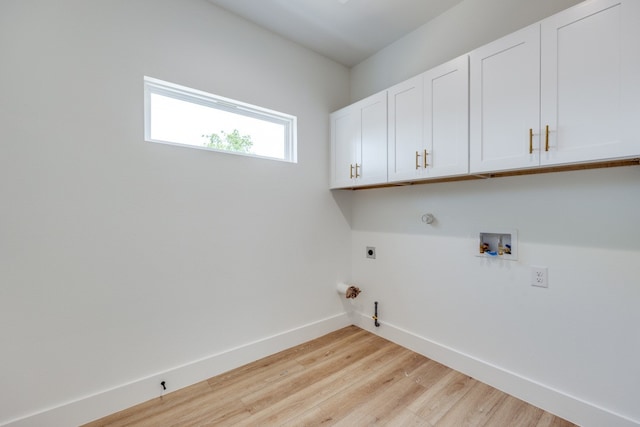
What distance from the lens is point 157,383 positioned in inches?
73.1

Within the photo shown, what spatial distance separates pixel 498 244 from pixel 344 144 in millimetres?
1559

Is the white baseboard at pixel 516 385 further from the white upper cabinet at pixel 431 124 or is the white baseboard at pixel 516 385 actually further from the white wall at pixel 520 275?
the white upper cabinet at pixel 431 124

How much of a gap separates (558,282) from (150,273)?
2631 mm

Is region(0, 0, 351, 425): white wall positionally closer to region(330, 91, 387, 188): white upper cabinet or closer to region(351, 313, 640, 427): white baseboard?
region(330, 91, 387, 188): white upper cabinet

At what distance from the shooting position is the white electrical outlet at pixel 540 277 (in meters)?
1.74

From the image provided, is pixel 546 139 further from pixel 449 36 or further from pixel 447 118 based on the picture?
pixel 449 36

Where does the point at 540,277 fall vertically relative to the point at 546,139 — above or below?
below

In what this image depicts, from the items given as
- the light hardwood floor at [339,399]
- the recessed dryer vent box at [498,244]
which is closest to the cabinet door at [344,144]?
the recessed dryer vent box at [498,244]

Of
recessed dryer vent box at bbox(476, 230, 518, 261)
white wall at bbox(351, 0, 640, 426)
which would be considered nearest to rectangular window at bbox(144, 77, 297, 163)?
white wall at bbox(351, 0, 640, 426)

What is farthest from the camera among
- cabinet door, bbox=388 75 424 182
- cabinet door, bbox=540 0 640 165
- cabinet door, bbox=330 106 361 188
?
cabinet door, bbox=330 106 361 188

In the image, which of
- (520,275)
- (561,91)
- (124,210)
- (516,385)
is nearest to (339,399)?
(516,385)

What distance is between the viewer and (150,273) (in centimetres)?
186

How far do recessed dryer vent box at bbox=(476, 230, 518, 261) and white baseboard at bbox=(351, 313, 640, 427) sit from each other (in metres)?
0.80

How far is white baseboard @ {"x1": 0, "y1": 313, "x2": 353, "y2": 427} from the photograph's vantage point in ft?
5.10
